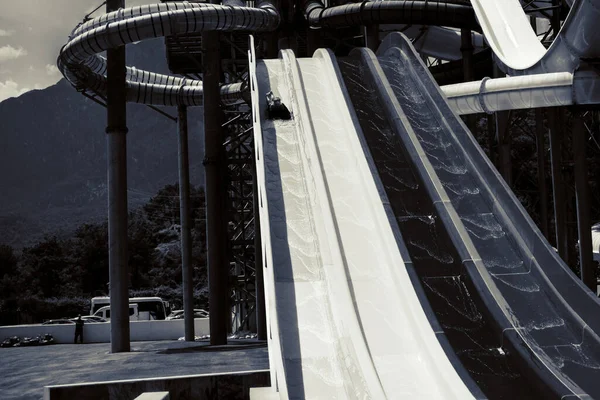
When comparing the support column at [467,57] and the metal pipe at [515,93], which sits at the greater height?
the support column at [467,57]

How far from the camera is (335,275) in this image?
8.39 m

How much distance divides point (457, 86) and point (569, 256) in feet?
22.7

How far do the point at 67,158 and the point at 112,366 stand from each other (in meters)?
141

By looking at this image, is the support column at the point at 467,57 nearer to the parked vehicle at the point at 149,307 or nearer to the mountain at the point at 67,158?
the parked vehicle at the point at 149,307

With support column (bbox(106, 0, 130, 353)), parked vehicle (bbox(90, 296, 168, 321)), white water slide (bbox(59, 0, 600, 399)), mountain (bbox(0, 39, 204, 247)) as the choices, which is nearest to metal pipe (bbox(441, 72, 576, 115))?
white water slide (bbox(59, 0, 600, 399))

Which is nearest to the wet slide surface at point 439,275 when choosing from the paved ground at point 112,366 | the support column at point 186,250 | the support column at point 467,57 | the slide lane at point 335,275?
the slide lane at point 335,275

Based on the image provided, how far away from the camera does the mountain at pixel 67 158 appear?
127 m

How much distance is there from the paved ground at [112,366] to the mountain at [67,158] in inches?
4019

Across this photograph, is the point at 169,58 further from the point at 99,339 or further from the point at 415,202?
the point at 415,202

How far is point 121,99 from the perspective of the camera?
18578 millimetres

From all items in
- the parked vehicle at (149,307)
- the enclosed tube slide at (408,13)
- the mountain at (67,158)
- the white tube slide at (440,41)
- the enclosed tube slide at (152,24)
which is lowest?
the parked vehicle at (149,307)

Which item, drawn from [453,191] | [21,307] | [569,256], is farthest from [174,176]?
[453,191]

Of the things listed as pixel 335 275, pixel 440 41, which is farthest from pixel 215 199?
pixel 440 41

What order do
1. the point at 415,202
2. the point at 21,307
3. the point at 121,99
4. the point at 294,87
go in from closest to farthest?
the point at 415,202 → the point at 294,87 → the point at 121,99 → the point at 21,307
